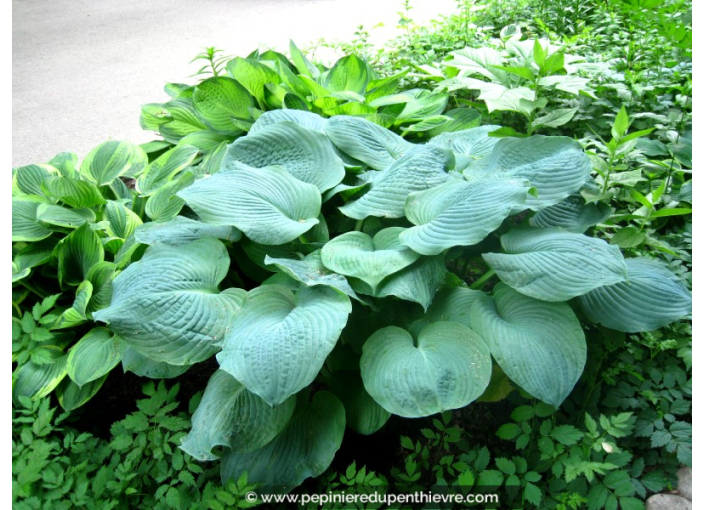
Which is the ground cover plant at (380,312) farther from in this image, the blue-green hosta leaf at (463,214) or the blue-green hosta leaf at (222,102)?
the blue-green hosta leaf at (222,102)

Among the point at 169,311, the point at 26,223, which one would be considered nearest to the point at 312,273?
the point at 169,311

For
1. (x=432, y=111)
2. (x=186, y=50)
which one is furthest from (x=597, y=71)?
(x=186, y=50)

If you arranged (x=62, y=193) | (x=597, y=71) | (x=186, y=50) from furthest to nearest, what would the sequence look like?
(x=186, y=50) < (x=597, y=71) < (x=62, y=193)

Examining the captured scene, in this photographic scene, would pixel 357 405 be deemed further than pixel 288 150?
No

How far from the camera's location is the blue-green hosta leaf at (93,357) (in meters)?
1.29

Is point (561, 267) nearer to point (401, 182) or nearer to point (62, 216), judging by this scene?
point (401, 182)

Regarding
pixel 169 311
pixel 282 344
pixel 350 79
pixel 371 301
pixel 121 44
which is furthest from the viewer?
pixel 121 44

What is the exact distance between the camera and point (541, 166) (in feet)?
A: 4.27

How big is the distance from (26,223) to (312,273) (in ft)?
3.20

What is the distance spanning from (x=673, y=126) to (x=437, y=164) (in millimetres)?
895

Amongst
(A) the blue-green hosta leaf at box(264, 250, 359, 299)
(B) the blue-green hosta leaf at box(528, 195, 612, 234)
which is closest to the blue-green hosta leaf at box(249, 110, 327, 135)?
(A) the blue-green hosta leaf at box(264, 250, 359, 299)

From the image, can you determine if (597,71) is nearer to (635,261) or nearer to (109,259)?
(635,261)

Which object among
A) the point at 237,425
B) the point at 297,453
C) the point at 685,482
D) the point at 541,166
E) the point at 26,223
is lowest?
the point at 685,482

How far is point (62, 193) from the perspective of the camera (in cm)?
162
